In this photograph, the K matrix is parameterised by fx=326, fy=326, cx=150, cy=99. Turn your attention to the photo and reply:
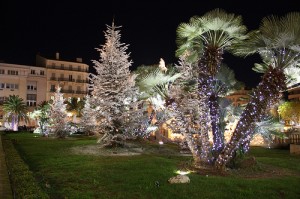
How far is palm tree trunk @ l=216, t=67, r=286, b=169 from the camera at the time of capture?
12.2 metres

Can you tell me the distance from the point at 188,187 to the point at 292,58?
638 cm

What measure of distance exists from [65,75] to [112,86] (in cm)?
7422

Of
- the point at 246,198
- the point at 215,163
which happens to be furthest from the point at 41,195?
the point at 215,163

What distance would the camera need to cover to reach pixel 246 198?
356 inches

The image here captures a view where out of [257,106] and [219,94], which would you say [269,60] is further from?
[219,94]

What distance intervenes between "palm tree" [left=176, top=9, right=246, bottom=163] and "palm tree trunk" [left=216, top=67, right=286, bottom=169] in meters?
1.11

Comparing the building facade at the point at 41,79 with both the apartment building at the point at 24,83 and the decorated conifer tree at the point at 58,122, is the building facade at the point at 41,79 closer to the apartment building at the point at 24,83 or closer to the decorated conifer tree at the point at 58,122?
the apartment building at the point at 24,83

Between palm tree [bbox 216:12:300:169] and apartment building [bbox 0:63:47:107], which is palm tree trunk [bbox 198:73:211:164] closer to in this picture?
palm tree [bbox 216:12:300:169]

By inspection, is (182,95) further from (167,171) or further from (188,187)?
(188,187)

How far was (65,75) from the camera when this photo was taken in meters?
94.4

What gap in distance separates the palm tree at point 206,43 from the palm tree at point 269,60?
0.68 m

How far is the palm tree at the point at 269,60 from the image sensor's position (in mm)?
11789

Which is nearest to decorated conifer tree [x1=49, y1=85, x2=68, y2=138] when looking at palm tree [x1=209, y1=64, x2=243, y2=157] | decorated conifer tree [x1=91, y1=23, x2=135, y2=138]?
decorated conifer tree [x1=91, y1=23, x2=135, y2=138]

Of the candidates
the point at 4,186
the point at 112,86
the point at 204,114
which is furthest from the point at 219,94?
the point at 4,186
